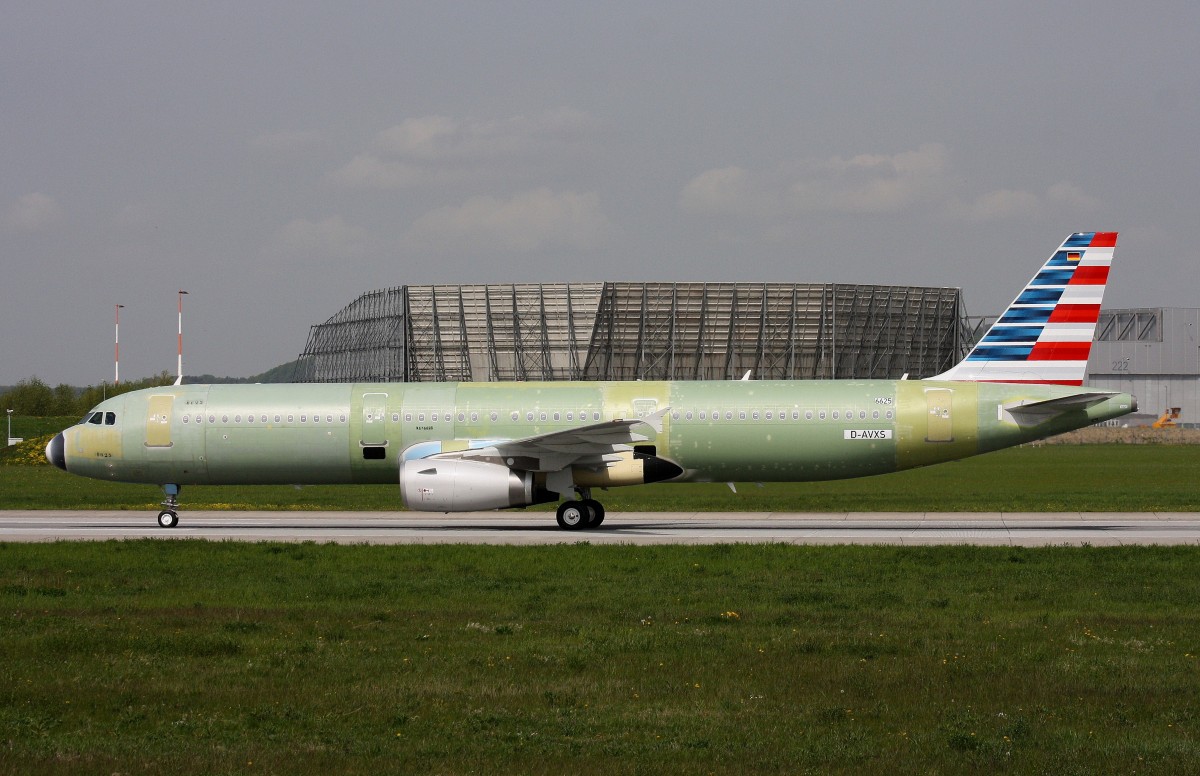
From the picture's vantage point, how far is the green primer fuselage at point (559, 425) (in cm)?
3206

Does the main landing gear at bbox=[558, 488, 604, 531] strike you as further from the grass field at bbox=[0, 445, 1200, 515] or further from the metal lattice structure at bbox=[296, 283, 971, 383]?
the metal lattice structure at bbox=[296, 283, 971, 383]

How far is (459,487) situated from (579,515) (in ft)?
11.2

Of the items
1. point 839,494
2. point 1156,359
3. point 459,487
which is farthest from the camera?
point 1156,359

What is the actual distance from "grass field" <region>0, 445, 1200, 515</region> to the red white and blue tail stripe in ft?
20.9

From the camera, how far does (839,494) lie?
4322 centimetres

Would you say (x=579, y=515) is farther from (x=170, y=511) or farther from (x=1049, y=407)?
(x=1049, y=407)

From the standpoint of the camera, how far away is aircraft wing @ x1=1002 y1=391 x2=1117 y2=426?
3083 centimetres

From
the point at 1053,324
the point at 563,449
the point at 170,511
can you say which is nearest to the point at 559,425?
the point at 563,449

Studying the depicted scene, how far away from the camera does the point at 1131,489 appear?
4550 cm

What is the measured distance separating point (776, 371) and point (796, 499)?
193ft

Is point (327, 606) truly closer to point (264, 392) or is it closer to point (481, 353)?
point (264, 392)

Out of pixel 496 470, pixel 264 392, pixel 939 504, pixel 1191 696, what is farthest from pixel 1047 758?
pixel 939 504

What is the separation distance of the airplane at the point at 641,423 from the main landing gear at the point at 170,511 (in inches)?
2.4

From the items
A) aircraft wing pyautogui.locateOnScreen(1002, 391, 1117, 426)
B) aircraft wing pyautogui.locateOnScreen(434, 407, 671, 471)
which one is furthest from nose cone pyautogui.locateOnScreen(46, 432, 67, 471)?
aircraft wing pyautogui.locateOnScreen(1002, 391, 1117, 426)
